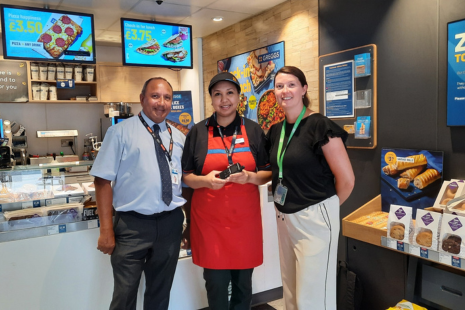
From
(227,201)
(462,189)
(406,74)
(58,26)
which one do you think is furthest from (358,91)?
(58,26)

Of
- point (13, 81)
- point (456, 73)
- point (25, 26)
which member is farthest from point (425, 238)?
point (13, 81)

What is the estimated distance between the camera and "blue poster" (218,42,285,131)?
14.8 feet

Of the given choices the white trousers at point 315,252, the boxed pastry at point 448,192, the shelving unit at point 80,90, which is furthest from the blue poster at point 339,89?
the shelving unit at point 80,90

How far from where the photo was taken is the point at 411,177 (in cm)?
276

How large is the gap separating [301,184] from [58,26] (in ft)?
11.2

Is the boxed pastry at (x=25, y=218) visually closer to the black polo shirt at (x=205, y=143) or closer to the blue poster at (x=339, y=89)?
the black polo shirt at (x=205, y=143)

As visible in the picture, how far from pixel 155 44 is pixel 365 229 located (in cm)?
326

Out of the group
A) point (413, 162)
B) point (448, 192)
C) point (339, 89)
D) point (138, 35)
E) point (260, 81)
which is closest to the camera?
point (448, 192)

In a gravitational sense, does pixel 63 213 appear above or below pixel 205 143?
below

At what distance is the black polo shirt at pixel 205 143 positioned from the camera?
2.02 m

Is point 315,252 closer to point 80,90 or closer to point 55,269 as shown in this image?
point 55,269

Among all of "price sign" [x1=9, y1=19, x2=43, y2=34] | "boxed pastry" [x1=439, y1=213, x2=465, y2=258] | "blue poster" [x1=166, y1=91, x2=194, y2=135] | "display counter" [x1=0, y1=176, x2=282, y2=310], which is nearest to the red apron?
"display counter" [x1=0, y1=176, x2=282, y2=310]

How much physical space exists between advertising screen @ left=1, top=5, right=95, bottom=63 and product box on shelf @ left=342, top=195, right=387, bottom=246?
10.8 feet

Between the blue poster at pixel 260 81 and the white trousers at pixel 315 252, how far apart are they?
2.64 metres
